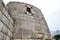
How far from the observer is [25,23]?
529 cm

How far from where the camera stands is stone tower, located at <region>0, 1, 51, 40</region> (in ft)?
16.1

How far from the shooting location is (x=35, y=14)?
19.7 ft

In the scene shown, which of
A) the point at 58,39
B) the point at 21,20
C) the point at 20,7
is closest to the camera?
the point at 21,20

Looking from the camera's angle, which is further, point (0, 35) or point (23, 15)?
point (23, 15)

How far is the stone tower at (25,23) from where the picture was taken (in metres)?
4.90

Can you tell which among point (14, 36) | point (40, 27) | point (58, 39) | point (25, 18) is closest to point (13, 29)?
point (14, 36)

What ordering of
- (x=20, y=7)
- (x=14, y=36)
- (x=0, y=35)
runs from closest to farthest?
(x=0, y=35)
(x=14, y=36)
(x=20, y=7)

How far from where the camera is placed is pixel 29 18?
554cm

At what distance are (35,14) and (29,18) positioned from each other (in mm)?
596

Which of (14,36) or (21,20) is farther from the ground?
A: (21,20)

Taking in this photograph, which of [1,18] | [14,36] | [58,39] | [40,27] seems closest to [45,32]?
[40,27]

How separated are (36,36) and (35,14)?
1.36 m

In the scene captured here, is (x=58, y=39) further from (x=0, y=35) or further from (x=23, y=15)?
(x=0, y=35)

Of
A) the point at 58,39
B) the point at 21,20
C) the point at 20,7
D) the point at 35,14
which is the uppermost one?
the point at 20,7
